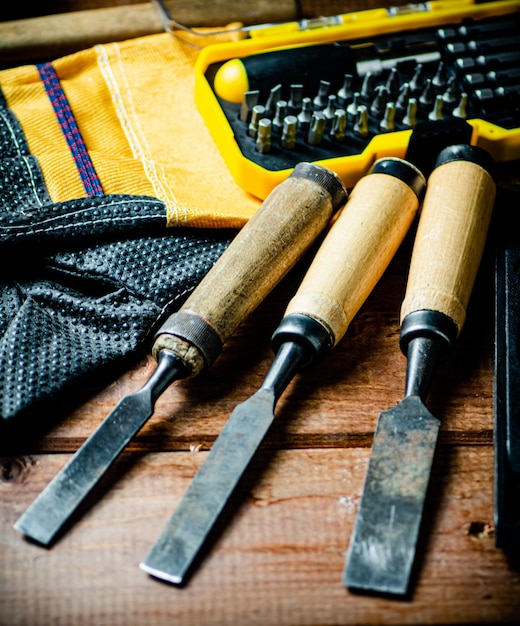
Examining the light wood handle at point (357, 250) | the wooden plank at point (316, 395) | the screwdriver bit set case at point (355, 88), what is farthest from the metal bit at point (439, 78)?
the wooden plank at point (316, 395)

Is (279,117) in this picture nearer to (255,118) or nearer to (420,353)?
(255,118)

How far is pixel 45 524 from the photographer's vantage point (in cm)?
54

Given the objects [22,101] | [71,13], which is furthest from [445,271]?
[71,13]

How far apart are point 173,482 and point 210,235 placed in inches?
11.1

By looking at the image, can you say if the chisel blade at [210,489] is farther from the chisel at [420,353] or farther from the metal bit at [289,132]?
the metal bit at [289,132]

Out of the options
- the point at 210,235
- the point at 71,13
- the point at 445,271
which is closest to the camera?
the point at 445,271

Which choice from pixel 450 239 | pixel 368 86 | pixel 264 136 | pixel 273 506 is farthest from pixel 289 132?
pixel 273 506

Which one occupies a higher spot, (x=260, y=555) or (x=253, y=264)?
(x=253, y=264)

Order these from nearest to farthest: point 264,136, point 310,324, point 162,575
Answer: point 162,575 → point 310,324 → point 264,136

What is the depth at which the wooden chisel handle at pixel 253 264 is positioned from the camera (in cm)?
62

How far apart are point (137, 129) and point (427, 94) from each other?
0.35m

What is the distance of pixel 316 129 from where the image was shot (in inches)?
32.0

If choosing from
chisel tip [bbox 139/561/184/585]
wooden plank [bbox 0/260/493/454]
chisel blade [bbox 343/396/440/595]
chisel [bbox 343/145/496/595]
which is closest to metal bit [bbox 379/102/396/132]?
chisel [bbox 343/145/496/595]

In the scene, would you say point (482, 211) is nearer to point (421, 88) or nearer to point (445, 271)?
point (445, 271)
